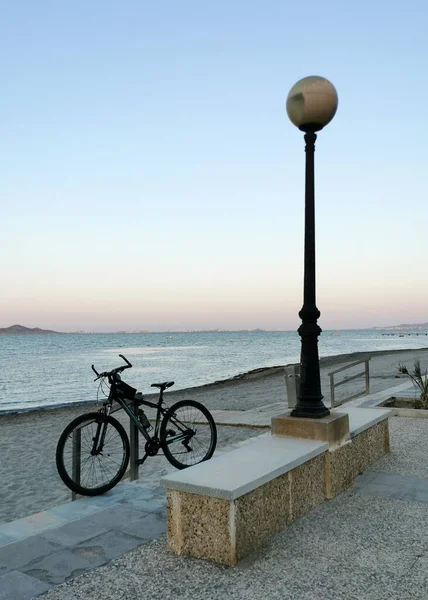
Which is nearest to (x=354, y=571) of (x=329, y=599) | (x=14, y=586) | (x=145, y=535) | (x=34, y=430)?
(x=329, y=599)

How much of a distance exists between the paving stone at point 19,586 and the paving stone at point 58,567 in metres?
0.05

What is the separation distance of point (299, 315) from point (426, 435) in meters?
3.96

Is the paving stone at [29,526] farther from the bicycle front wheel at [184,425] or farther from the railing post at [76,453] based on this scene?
the bicycle front wheel at [184,425]

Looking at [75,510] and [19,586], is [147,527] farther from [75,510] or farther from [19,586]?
[19,586]

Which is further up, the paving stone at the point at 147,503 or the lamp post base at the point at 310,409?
the lamp post base at the point at 310,409

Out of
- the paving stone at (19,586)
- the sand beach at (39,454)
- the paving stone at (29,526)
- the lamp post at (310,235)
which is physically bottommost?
the sand beach at (39,454)

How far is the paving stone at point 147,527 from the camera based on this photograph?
4164mm

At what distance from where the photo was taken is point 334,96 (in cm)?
521

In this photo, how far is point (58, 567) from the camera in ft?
11.7

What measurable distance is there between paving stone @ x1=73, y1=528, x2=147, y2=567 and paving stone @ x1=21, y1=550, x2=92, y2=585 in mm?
57

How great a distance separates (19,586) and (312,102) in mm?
4593

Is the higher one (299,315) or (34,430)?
(299,315)

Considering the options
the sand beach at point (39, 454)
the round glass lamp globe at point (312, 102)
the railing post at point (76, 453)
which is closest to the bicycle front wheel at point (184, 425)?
the sand beach at point (39, 454)

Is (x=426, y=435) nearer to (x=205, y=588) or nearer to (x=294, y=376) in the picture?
(x=294, y=376)
